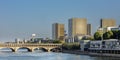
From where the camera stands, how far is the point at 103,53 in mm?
142000

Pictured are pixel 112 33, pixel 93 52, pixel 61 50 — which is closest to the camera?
pixel 93 52

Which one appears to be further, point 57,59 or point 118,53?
point 118,53

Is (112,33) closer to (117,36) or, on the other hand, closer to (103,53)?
(117,36)

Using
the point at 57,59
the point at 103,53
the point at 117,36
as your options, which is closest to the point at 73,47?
the point at 117,36

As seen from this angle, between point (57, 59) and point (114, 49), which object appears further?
point (114, 49)

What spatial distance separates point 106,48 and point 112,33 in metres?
19.6

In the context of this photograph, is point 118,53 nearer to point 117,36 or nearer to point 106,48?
point 106,48

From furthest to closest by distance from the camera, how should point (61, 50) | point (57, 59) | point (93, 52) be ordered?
1. point (61, 50)
2. point (93, 52)
3. point (57, 59)

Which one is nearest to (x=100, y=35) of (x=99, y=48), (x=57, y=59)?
(x=99, y=48)

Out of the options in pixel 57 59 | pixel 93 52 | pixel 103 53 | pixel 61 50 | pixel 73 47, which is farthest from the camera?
pixel 61 50

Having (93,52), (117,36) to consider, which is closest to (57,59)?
(93,52)

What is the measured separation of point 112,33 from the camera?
6447 inches

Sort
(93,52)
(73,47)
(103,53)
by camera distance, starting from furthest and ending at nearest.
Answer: (73,47), (93,52), (103,53)

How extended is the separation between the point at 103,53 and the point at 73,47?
4273cm
